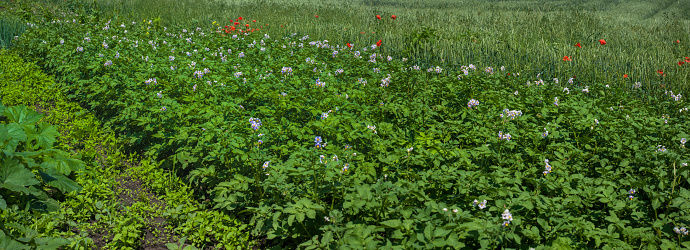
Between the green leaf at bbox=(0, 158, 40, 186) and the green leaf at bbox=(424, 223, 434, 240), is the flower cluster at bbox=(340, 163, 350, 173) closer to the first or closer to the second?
the green leaf at bbox=(424, 223, 434, 240)

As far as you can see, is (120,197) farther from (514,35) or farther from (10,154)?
(514,35)

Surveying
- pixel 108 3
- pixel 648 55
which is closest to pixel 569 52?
pixel 648 55

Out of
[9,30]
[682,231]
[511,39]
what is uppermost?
[9,30]

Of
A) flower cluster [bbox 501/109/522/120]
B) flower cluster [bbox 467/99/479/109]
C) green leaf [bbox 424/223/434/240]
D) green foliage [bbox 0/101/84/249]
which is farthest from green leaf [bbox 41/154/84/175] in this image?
flower cluster [bbox 501/109/522/120]

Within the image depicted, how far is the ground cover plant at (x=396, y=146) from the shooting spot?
2.45m

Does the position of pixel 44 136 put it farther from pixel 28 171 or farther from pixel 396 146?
pixel 396 146

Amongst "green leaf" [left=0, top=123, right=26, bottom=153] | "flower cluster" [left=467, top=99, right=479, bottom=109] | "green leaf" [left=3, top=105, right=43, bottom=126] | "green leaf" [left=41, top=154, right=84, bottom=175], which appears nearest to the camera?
"green leaf" [left=0, top=123, right=26, bottom=153]

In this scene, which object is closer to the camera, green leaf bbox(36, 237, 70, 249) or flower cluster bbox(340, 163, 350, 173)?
green leaf bbox(36, 237, 70, 249)

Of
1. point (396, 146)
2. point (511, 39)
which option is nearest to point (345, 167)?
point (396, 146)

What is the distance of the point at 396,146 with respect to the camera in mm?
3508

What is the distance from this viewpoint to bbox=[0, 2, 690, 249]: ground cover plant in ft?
8.02

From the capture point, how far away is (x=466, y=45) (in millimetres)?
7234

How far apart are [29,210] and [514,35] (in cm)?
795

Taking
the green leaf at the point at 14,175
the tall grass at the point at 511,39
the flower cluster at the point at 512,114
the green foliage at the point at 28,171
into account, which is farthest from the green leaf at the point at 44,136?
the tall grass at the point at 511,39
